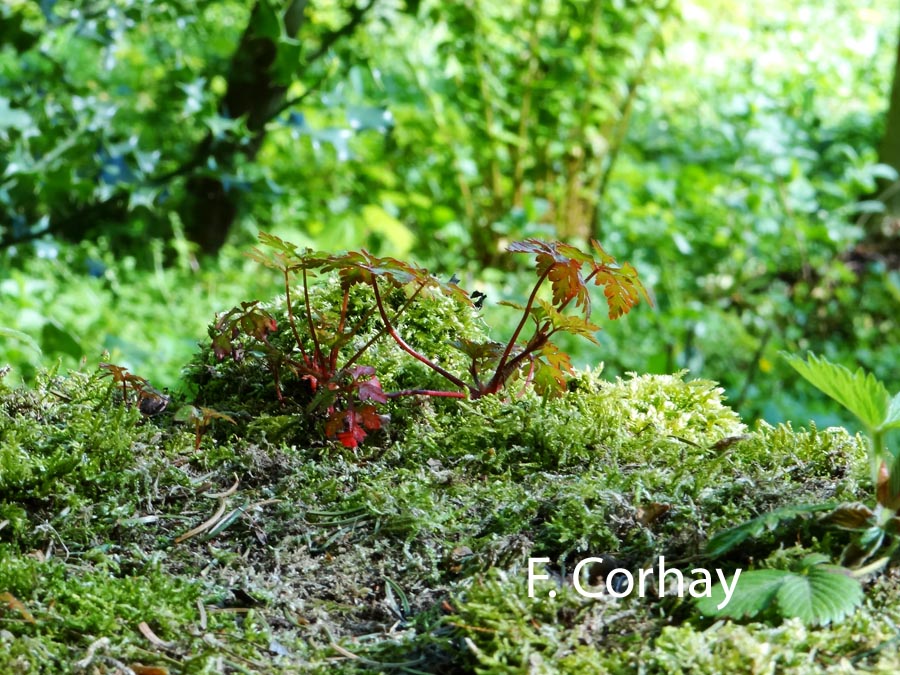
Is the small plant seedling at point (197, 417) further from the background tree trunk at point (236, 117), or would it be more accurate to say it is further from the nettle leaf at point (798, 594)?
the background tree trunk at point (236, 117)

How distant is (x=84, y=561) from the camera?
115 cm

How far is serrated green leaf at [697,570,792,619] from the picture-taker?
1007 mm

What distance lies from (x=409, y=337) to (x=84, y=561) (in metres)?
0.70

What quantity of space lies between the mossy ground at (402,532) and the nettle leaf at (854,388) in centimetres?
15

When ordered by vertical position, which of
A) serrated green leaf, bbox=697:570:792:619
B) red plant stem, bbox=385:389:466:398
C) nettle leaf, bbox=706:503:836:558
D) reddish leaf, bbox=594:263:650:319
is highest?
reddish leaf, bbox=594:263:650:319

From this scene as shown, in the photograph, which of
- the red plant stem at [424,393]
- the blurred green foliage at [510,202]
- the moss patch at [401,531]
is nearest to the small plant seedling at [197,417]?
the moss patch at [401,531]

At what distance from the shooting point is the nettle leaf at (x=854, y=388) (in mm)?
1120

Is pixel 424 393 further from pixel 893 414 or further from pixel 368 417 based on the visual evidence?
pixel 893 414

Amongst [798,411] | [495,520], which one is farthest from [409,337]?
[798,411]

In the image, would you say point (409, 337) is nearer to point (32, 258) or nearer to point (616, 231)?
point (32, 258)

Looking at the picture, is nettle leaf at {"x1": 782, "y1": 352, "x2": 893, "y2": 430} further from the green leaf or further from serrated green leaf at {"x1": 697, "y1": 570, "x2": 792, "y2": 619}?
serrated green leaf at {"x1": 697, "y1": 570, "x2": 792, "y2": 619}

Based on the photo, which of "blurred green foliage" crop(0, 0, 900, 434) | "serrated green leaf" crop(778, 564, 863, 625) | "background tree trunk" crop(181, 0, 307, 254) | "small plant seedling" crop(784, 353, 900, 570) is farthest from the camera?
"blurred green foliage" crop(0, 0, 900, 434)

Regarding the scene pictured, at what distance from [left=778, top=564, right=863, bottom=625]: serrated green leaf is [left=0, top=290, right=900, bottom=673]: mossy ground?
2 cm

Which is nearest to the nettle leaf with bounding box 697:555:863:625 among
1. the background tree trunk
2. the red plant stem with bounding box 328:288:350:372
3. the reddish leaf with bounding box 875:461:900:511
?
the reddish leaf with bounding box 875:461:900:511
